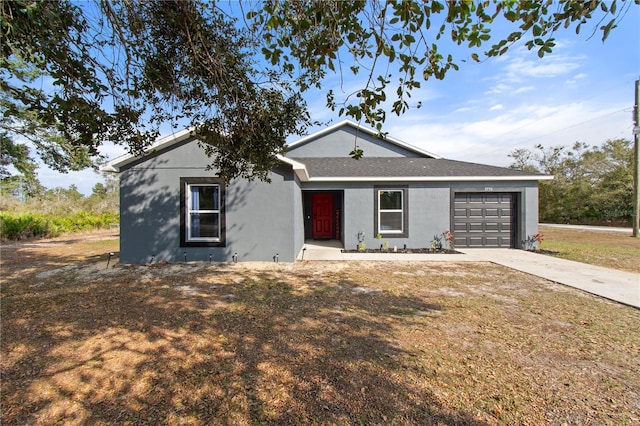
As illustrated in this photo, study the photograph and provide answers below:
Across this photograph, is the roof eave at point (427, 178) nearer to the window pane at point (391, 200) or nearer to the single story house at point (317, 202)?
the single story house at point (317, 202)

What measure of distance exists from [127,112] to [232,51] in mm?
1791

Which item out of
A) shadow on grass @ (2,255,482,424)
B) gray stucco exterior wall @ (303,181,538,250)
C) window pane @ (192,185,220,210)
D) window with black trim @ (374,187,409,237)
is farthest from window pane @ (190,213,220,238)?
window with black trim @ (374,187,409,237)

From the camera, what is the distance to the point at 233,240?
901 centimetres

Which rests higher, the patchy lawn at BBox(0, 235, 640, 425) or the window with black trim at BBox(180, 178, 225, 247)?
the window with black trim at BBox(180, 178, 225, 247)

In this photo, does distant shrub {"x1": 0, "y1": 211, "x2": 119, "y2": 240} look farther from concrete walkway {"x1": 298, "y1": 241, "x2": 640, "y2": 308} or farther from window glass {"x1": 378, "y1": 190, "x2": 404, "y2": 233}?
window glass {"x1": 378, "y1": 190, "x2": 404, "y2": 233}

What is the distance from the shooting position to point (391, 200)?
11.3 meters

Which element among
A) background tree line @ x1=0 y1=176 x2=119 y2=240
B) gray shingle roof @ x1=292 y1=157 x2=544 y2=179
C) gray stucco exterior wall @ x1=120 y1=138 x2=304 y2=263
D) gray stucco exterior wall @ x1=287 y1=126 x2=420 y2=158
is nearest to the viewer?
gray stucco exterior wall @ x1=120 y1=138 x2=304 y2=263

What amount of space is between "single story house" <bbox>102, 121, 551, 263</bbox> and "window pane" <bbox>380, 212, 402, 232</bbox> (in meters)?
0.04

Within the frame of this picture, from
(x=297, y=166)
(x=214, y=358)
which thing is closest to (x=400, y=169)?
(x=297, y=166)

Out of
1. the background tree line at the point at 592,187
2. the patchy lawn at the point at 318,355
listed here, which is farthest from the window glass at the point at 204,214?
the background tree line at the point at 592,187

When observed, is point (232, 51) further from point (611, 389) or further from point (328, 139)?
point (328, 139)

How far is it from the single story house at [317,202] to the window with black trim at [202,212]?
31 millimetres

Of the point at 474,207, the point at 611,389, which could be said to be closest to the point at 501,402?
the point at 611,389

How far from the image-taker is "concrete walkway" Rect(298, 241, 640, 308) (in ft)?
19.6
